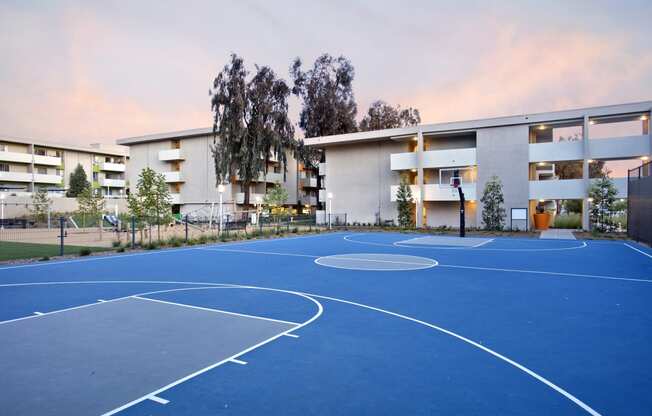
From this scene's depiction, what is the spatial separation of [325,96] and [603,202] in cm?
2985

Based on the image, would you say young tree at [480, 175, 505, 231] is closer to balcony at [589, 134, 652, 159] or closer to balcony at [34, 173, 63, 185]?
balcony at [589, 134, 652, 159]

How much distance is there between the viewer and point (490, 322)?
6.88 m

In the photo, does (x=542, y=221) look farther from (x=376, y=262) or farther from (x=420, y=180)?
(x=376, y=262)

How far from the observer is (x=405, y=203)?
102 feet

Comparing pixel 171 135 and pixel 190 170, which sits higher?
pixel 171 135

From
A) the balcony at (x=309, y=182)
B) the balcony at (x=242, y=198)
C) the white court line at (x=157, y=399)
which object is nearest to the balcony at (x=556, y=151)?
the balcony at (x=242, y=198)

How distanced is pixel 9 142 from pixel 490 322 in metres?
65.2

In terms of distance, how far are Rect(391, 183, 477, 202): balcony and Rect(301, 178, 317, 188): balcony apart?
23.7 metres

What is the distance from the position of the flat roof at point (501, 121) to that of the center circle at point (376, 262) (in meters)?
17.9

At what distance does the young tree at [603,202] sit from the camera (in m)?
25.1

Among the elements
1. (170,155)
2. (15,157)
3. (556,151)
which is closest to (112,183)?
(15,157)

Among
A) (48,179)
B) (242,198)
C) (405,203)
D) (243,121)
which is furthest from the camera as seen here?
(48,179)

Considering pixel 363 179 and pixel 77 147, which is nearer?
pixel 363 179

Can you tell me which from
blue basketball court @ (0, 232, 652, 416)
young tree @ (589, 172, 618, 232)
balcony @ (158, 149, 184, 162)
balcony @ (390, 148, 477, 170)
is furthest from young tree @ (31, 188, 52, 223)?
young tree @ (589, 172, 618, 232)
